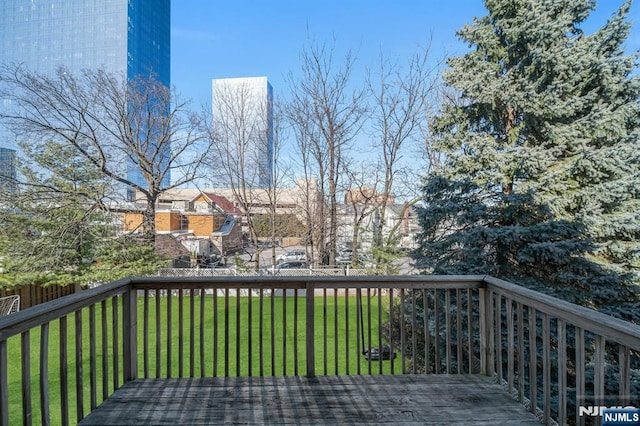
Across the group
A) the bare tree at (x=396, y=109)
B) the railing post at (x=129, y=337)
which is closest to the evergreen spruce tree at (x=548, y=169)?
the railing post at (x=129, y=337)

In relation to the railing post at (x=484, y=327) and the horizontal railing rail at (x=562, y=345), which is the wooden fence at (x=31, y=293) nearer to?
the railing post at (x=484, y=327)

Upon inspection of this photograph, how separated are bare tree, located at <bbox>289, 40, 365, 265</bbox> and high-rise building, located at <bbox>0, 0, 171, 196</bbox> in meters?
5.36

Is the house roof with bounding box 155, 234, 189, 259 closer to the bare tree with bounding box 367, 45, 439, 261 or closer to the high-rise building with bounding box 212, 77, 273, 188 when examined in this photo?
the high-rise building with bounding box 212, 77, 273, 188

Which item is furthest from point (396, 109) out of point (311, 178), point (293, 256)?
point (293, 256)

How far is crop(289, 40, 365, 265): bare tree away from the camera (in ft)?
37.4

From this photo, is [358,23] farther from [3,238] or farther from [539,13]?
[3,238]

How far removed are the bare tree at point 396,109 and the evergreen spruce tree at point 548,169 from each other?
5.59m

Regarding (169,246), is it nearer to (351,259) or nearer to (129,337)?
(351,259)

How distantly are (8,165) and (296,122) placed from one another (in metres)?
8.20

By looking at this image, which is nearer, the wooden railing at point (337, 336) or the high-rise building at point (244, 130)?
the wooden railing at point (337, 336)

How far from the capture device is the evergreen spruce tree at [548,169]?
16.3ft

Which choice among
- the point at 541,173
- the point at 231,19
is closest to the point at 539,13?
the point at 541,173

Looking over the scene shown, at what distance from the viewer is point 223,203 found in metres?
13.7

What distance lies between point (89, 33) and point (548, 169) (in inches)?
679
